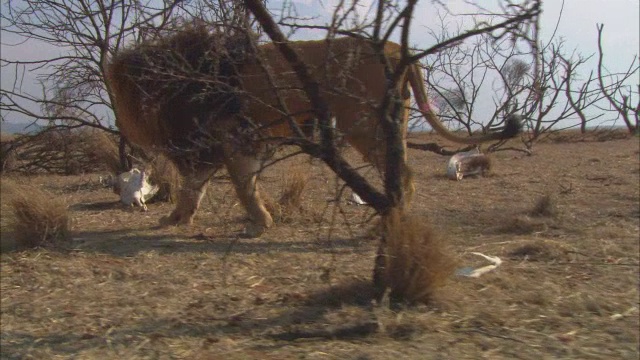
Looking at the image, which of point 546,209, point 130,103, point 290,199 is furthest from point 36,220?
point 546,209

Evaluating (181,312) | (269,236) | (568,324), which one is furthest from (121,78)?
(568,324)

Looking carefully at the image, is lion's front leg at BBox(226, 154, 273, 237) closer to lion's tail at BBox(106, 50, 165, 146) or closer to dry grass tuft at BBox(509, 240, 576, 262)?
lion's tail at BBox(106, 50, 165, 146)

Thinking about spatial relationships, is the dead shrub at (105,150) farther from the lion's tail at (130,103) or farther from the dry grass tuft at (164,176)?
the lion's tail at (130,103)

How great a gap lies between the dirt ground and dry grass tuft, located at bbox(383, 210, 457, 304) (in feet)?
0.44

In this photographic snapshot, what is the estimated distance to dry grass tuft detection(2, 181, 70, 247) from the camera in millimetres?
5590

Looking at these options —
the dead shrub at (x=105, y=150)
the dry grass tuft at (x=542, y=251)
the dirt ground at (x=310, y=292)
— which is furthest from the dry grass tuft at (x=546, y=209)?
the dead shrub at (x=105, y=150)

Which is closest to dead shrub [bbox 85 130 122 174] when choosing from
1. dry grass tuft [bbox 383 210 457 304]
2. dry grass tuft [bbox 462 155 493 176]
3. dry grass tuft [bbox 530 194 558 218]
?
dry grass tuft [bbox 462 155 493 176]

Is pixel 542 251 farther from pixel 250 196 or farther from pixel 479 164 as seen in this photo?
pixel 479 164

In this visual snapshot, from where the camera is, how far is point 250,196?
20.0 ft

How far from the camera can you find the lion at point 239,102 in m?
4.35

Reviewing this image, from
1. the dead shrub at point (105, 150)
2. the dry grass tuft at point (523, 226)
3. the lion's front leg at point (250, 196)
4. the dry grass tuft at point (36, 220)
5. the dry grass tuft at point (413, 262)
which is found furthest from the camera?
the dead shrub at point (105, 150)

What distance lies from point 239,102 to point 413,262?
1926 millimetres

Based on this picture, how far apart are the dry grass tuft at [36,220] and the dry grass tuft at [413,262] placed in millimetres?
3130

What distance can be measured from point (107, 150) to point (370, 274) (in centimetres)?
Answer: 685
